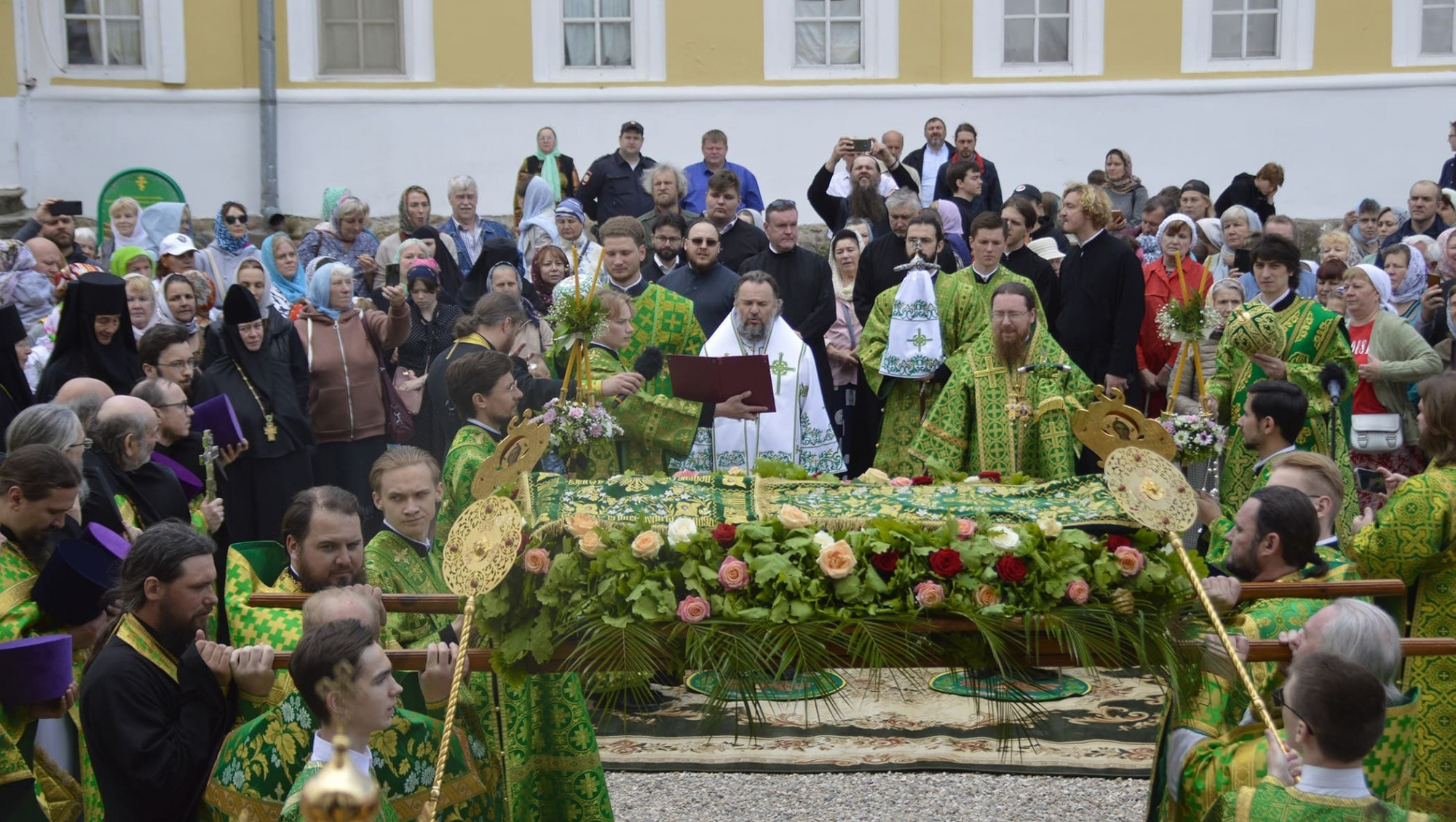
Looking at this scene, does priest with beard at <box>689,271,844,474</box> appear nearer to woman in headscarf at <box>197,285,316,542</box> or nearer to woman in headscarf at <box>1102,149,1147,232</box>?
woman in headscarf at <box>197,285,316,542</box>

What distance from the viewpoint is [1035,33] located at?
645 inches

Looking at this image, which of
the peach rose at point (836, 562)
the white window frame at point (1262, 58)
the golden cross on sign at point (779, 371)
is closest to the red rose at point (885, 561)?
the peach rose at point (836, 562)

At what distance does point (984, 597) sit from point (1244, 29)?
13515mm

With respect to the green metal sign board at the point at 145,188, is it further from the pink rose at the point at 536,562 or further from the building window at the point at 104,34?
the pink rose at the point at 536,562

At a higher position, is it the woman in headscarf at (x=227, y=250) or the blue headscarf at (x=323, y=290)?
the woman in headscarf at (x=227, y=250)

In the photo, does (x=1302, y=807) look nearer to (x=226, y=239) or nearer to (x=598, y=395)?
(x=598, y=395)

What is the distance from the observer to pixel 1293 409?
250 inches

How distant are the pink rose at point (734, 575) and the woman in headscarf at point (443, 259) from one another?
23.7 ft

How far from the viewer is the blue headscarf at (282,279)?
11.6m

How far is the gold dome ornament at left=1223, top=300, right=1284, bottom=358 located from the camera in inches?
315

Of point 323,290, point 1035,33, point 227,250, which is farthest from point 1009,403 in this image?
point 1035,33

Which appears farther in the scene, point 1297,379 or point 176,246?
point 176,246

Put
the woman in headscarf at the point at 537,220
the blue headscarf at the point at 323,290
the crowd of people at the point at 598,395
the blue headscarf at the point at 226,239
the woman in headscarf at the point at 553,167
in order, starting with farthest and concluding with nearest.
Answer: the woman in headscarf at the point at 553,167 < the woman in headscarf at the point at 537,220 < the blue headscarf at the point at 226,239 < the blue headscarf at the point at 323,290 < the crowd of people at the point at 598,395

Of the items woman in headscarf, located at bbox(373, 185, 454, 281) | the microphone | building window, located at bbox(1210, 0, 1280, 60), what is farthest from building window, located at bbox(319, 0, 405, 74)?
the microphone
